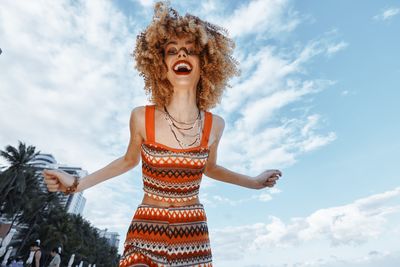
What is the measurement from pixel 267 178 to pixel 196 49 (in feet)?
3.94

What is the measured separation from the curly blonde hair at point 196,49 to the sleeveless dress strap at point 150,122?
0.50ft

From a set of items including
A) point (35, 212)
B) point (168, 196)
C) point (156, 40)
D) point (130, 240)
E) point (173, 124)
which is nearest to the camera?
point (130, 240)

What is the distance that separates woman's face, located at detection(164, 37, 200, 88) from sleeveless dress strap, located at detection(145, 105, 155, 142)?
28cm

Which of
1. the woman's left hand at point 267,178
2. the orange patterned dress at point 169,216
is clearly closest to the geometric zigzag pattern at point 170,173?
the orange patterned dress at point 169,216

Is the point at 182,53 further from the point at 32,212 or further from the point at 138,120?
the point at 32,212

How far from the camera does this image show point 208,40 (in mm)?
2625

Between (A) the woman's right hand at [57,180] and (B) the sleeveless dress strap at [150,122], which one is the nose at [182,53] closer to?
(B) the sleeveless dress strap at [150,122]

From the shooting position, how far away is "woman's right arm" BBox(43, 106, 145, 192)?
7.16 feet

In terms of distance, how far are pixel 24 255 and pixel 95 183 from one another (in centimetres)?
6042

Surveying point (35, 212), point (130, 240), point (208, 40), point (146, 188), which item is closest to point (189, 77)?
point (208, 40)

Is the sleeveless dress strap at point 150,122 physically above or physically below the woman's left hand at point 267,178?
above

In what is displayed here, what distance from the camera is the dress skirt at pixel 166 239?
5.89 feet

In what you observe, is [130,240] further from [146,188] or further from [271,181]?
[271,181]

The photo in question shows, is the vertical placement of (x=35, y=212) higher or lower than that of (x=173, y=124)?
higher
